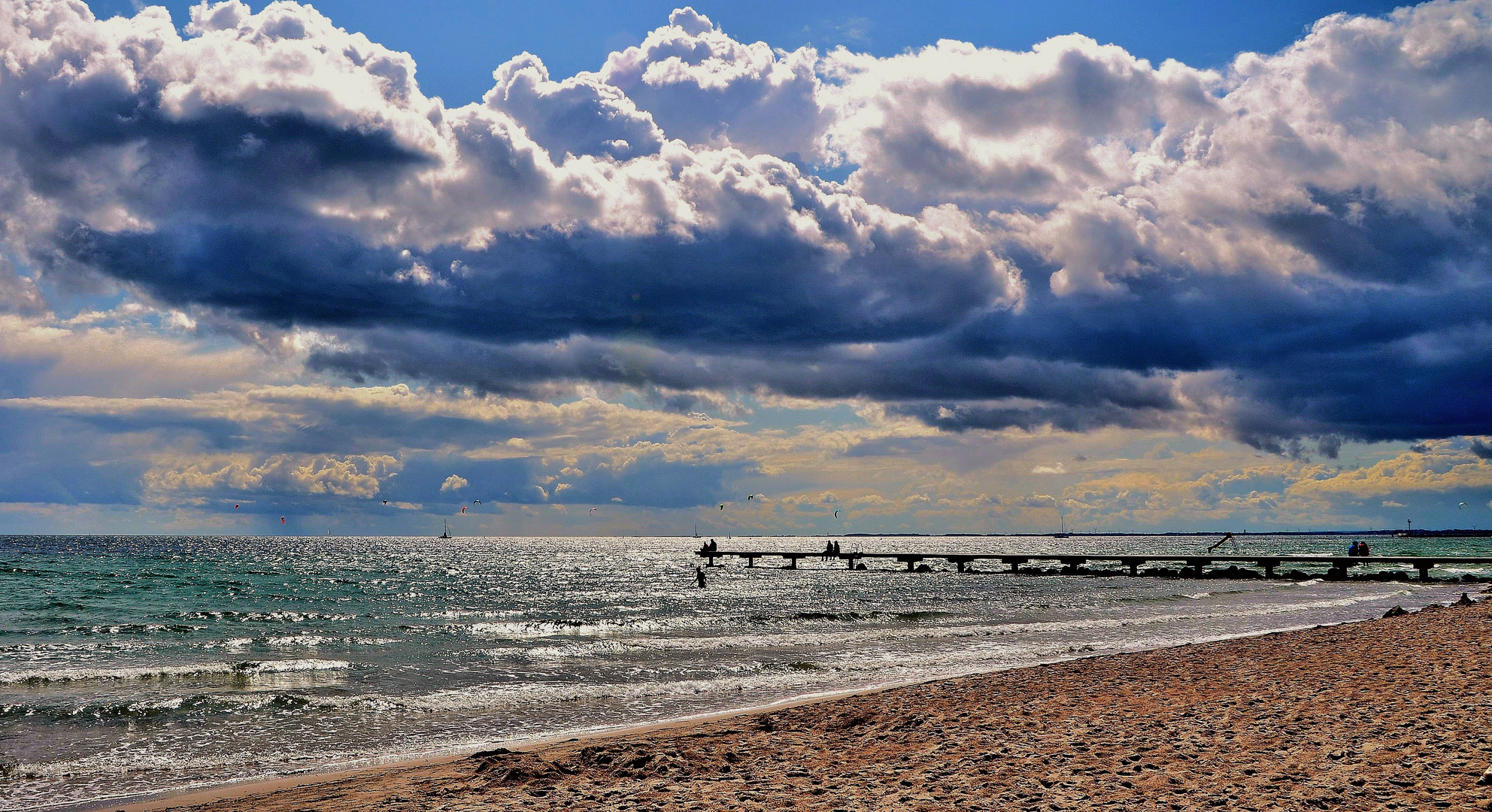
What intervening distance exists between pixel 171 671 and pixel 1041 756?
20.8 m

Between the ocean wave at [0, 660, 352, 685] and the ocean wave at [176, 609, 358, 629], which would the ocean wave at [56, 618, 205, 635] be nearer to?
the ocean wave at [176, 609, 358, 629]

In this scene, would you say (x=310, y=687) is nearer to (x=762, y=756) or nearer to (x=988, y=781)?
(x=762, y=756)

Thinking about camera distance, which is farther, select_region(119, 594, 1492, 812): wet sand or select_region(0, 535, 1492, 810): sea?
select_region(0, 535, 1492, 810): sea

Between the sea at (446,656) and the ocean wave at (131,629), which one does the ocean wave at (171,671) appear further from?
the ocean wave at (131,629)

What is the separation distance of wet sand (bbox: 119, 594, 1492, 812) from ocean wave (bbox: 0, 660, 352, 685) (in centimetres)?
1184

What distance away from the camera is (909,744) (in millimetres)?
11375

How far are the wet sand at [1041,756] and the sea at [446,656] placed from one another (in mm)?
2731

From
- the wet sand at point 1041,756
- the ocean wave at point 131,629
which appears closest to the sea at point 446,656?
the ocean wave at point 131,629

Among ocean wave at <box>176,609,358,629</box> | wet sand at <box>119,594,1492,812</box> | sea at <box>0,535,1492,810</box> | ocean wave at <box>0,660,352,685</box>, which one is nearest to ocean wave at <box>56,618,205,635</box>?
sea at <box>0,535,1492,810</box>

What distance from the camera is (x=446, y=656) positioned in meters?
26.3

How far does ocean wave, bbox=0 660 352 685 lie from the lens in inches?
818

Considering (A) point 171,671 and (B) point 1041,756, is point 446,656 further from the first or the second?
(B) point 1041,756

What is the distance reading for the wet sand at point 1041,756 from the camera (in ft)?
27.3

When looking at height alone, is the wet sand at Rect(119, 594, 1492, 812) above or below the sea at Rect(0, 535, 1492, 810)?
above
